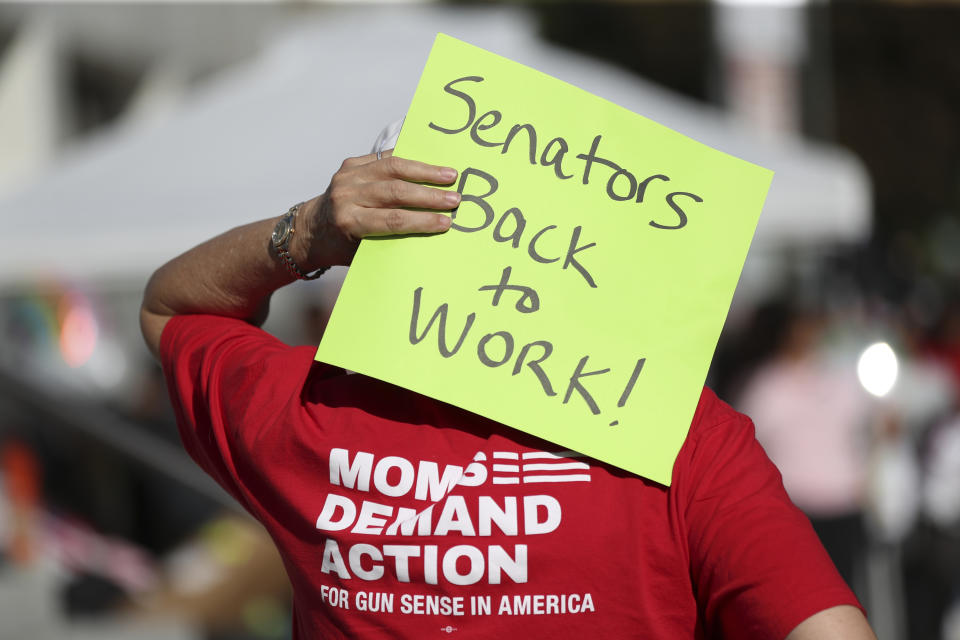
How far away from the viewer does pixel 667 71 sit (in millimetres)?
20859

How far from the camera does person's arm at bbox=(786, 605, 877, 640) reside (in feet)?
3.33

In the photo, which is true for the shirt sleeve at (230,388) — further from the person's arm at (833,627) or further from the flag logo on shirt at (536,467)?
the person's arm at (833,627)

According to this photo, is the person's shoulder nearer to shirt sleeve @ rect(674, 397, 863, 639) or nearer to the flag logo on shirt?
shirt sleeve @ rect(674, 397, 863, 639)

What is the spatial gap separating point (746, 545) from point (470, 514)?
29cm

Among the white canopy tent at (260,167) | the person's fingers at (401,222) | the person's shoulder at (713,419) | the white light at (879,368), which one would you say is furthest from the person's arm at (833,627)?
the white canopy tent at (260,167)

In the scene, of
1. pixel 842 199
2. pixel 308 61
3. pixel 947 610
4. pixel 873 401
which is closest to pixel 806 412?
Result: pixel 873 401

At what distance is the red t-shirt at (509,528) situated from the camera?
1065 mm

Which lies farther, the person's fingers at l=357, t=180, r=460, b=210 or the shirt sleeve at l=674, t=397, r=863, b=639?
the person's fingers at l=357, t=180, r=460, b=210

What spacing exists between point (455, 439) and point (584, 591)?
0.71 ft

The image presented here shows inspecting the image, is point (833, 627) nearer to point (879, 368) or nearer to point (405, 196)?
point (405, 196)

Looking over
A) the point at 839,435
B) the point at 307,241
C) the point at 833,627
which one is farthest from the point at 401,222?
the point at 839,435

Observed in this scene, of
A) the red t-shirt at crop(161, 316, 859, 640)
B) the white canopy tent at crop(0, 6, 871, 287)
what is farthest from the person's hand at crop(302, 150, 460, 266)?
the white canopy tent at crop(0, 6, 871, 287)

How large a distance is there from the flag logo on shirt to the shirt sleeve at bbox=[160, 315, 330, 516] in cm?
26

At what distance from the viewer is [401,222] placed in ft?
3.76
